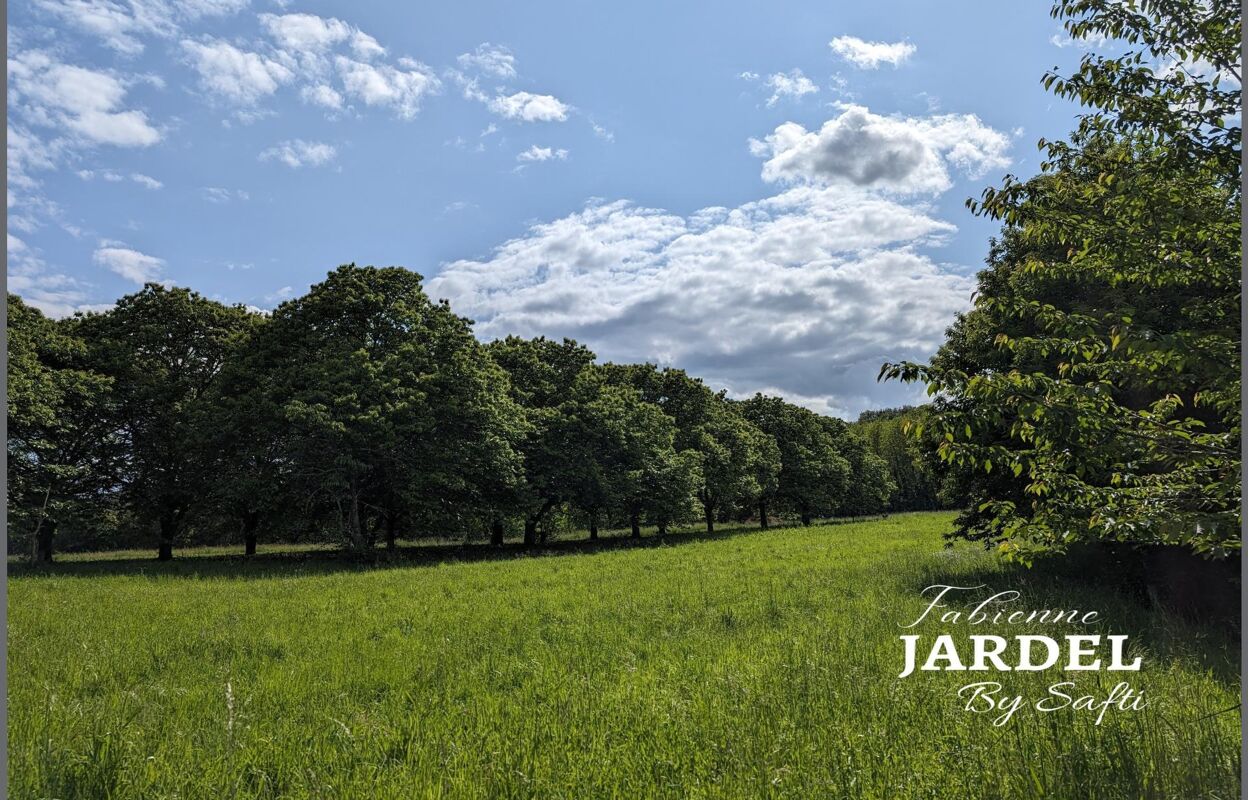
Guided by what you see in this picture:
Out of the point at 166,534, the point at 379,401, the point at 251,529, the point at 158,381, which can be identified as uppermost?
the point at 158,381

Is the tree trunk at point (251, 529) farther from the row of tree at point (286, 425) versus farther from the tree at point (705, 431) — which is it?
the tree at point (705, 431)

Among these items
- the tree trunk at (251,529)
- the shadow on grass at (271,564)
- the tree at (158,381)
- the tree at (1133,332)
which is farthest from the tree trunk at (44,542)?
the tree at (1133,332)

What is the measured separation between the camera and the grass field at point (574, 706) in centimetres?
521

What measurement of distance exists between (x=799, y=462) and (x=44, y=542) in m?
56.3

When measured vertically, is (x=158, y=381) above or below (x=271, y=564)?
above

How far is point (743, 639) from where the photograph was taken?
10.8 m

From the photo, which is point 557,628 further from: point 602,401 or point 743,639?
point 602,401

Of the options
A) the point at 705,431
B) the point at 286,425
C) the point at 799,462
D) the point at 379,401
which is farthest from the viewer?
the point at 799,462

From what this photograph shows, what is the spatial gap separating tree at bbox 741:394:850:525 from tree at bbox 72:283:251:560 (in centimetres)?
4766

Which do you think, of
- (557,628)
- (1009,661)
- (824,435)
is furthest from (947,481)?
(824,435)

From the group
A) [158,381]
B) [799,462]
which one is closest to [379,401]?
[158,381]

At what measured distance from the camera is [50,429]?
27703 mm

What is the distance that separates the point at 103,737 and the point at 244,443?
26063 mm

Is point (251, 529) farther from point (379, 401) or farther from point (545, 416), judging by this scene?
point (545, 416)
